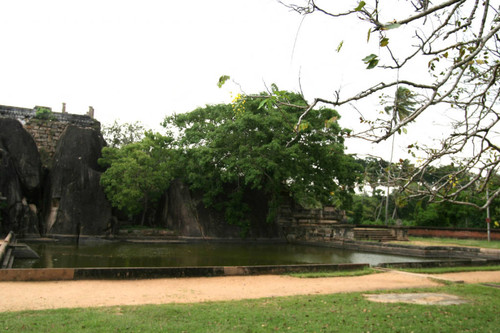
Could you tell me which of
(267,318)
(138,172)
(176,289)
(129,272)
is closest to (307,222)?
(138,172)

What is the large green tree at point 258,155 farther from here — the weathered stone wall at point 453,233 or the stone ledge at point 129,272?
the stone ledge at point 129,272

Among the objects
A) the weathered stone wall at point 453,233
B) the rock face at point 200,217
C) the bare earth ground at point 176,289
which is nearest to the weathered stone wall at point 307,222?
the rock face at point 200,217

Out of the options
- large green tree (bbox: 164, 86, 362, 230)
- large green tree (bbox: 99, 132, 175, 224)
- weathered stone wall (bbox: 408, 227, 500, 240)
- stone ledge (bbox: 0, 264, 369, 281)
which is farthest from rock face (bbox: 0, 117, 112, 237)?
weathered stone wall (bbox: 408, 227, 500, 240)

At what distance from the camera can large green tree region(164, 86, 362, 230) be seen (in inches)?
841

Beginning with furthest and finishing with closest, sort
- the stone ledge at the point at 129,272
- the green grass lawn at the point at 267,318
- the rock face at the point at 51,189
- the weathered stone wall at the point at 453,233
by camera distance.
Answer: the weathered stone wall at the point at 453,233, the rock face at the point at 51,189, the stone ledge at the point at 129,272, the green grass lawn at the point at 267,318

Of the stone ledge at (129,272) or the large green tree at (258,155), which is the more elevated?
the large green tree at (258,155)

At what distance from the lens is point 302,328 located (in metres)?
4.86

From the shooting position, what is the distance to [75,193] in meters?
22.6

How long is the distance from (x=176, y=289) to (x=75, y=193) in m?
17.2

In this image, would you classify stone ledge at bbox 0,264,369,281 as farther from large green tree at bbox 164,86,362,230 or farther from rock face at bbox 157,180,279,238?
rock face at bbox 157,180,279,238

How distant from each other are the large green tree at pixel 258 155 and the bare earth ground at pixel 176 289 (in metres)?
11.5

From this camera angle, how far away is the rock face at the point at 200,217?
2453 cm

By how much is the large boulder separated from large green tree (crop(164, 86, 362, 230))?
5.20m

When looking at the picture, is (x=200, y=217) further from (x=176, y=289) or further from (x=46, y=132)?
(x=176, y=289)
